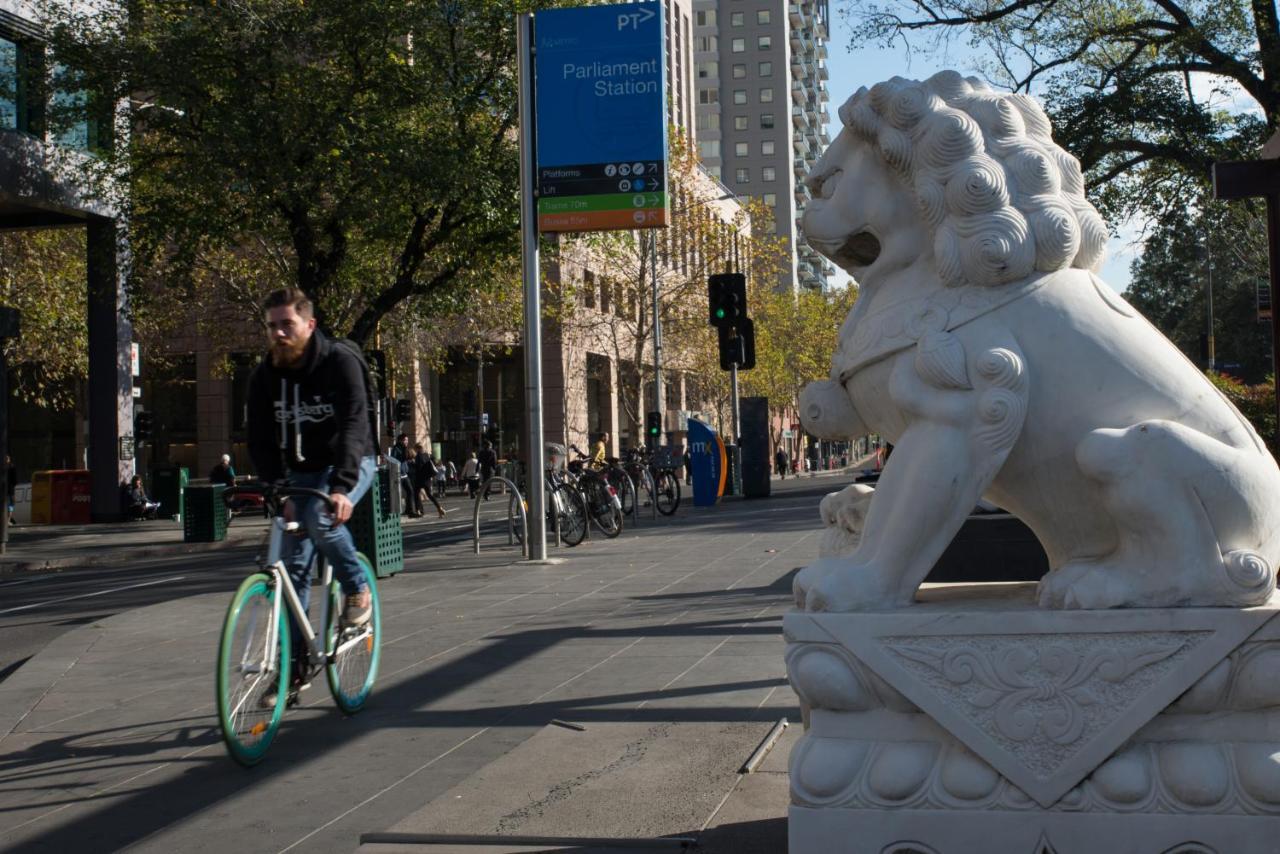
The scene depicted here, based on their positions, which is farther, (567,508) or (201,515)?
(201,515)

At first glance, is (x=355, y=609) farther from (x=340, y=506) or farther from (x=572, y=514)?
(x=572, y=514)

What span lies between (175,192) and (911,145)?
21.9m

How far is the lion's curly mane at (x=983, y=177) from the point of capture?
2789mm

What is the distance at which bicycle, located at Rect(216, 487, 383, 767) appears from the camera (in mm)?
4562

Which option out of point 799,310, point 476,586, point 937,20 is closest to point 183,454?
point 799,310

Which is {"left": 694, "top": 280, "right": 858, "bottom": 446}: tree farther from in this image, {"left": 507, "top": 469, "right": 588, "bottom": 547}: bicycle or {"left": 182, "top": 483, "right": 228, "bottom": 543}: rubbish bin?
{"left": 507, "top": 469, "right": 588, "bottom": 547}: bicycle

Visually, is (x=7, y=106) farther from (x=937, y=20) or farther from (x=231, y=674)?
(x=231, y=674)

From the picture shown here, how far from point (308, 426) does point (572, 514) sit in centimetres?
1059

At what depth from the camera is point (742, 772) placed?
389cm

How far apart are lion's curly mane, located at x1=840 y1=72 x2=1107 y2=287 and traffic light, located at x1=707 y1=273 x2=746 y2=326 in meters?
21.1

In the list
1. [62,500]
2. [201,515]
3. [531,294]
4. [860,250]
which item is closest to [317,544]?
[860,250]

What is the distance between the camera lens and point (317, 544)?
17.0ft

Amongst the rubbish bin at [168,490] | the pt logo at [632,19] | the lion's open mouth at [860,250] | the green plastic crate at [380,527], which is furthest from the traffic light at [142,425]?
the lion's open mouth at [860,250]

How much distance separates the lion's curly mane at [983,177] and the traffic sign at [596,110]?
1157cm
